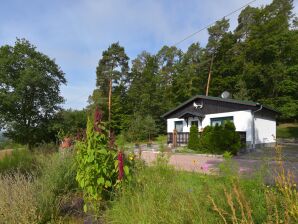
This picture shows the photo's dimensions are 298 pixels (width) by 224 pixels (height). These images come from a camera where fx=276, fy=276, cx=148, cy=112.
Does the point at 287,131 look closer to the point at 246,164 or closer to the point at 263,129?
the point at 263,129

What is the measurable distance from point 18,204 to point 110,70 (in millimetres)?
36104

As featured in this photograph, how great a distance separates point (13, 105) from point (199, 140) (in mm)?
11260

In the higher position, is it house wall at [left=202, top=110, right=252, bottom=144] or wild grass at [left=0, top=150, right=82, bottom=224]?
house wall at [left=202, top=110, right=252, bottom=144]

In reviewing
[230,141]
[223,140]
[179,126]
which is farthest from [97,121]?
[179,126]

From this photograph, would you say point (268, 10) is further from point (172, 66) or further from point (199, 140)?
point (199, 140)

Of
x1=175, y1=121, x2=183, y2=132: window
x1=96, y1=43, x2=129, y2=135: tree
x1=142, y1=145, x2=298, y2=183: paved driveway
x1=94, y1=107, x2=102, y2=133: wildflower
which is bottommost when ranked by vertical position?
x1=142, y1=145, x2=298, y2=183: paved driveway

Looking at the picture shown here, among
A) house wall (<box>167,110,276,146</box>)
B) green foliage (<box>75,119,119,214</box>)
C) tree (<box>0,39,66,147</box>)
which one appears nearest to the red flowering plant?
green foliage (<box>75,119,119,214</box>)

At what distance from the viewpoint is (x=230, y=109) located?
753 inches

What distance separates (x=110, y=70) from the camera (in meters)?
38.6

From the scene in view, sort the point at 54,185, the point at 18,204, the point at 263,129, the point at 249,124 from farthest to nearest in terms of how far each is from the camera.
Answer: the point at 263,129, the point at 249,124, the point at 54,185, the point at 18,204

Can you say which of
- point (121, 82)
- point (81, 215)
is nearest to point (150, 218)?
point (81, 215)

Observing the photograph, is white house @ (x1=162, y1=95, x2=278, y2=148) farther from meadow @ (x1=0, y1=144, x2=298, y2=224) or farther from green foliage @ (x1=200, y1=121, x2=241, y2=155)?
meadow @ (x1=0, y1=144, x2=298, y2=224)

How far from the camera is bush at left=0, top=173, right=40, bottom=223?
3.31m

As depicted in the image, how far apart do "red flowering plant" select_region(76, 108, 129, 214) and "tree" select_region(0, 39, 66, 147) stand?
43.0ft
